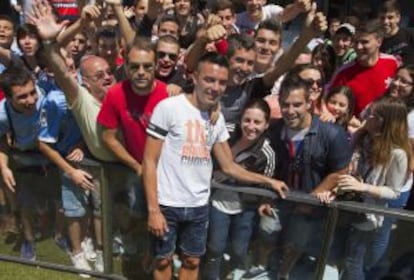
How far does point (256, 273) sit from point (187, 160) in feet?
2.69

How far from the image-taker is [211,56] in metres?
3.85

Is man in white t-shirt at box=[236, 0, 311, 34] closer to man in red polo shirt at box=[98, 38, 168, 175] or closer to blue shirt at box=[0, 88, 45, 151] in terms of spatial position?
man in red polo shirt at box=[98, 38, 168, 175]

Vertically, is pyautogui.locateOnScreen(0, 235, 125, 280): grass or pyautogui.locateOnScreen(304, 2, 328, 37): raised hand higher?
pyautogui.locateOnScreen(304, 2, 328, 37): raised hand

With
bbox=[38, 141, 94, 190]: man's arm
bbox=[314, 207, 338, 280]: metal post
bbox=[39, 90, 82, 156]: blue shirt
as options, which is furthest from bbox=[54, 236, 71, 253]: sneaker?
bbox=[314, 207, 338, 280]: metal post

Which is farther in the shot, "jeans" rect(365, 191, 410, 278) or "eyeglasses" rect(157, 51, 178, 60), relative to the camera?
"eyeglasses" rect(157, 51, 178, 60)

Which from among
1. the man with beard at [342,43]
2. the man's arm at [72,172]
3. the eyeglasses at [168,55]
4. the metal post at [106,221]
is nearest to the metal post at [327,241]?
the metal post at [106,221]

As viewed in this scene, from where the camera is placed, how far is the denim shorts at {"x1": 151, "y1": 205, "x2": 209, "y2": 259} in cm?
387

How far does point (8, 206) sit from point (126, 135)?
1.07 metres

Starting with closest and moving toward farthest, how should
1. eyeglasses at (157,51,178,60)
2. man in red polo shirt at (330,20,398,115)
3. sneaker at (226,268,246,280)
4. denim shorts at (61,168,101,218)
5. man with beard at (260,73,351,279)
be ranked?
man with beard at (260,73,351,279)
sneaker at (226,268,246,280)
denim shorts at (61,168,101,218)
eyeglasses at (157,51,178,60)
man in red polo shirt at (330,20,398,115)

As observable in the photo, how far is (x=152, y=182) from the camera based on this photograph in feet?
12.4

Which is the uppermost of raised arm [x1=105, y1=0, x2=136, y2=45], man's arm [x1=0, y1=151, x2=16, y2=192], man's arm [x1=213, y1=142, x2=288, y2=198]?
raised arm [x1=105, y1=0, x2=136, y2=45]

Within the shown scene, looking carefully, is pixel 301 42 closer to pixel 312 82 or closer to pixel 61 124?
pixel 312 82

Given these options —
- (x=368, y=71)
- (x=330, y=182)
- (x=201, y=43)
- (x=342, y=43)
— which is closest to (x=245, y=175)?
(x=330, y=182)

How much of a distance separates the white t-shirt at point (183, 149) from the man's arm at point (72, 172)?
0.57 m
